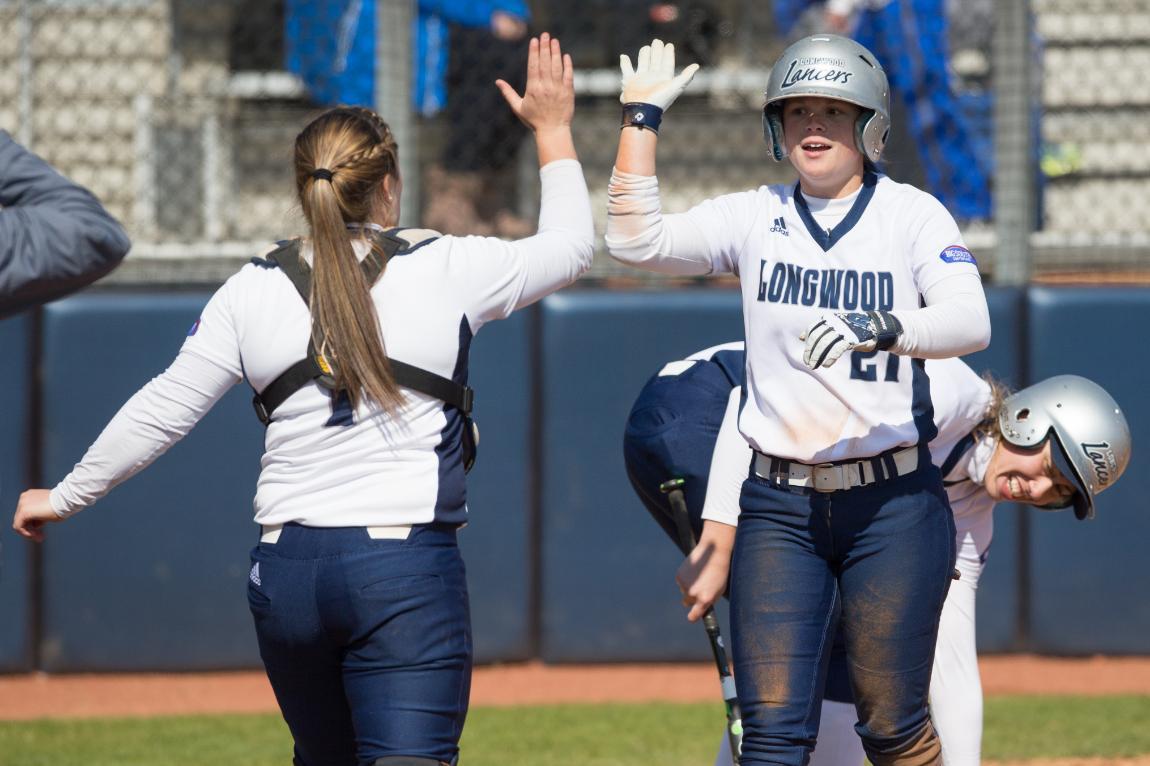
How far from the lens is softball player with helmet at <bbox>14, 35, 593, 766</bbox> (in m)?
2.82

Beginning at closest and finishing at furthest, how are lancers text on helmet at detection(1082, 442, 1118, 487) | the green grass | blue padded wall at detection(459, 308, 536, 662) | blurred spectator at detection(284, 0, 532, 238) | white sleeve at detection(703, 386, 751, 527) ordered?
1. white sleeve at detection(703, 386, 751, 527)
2. lancers text on helmet at detection(1082, 442, 1118, 487)
3. the green grass
4. blue padded wall at detection(459, 308, 536, 662)
5. blurred spectator at detection(284, 0, 532, 238)

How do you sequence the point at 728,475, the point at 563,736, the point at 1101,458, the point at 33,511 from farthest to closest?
the point at 563,736 → the point at 1101,458 → the point at 728,475 → the point at 33,511

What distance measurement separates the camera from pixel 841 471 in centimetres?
319

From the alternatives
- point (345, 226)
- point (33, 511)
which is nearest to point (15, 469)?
point (33, 511)

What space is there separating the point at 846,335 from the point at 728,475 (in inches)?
30.1

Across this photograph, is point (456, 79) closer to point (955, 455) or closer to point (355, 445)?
point (955, 455)

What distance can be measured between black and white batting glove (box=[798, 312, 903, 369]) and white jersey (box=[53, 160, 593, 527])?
22.7 inches

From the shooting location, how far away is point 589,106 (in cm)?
826

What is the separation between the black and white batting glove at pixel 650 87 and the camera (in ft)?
10.7

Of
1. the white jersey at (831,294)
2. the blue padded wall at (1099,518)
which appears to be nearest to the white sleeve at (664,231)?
the white jersey at (831,294)

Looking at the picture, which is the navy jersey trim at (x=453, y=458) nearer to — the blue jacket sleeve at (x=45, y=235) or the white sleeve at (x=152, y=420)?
the white sleeve at (x=152, y=420)

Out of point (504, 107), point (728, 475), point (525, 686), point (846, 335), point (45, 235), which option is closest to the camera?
point (45, 235)

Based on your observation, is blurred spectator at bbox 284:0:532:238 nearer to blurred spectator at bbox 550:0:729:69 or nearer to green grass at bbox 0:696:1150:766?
blurred spectator at bbox 550:0:729:69

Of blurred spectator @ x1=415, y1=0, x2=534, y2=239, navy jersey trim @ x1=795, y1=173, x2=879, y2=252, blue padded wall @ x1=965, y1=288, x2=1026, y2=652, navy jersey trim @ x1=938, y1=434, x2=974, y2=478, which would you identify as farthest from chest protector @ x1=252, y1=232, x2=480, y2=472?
blurred spectator @ x1=415, y1=0, x2=534, y2=239
